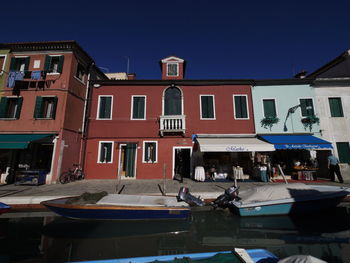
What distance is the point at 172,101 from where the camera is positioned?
13594mm

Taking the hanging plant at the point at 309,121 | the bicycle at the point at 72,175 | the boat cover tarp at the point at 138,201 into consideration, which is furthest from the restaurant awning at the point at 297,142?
the bicycle at the point at 72,175

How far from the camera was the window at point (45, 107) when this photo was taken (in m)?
11.3

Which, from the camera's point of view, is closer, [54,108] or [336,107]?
[54,108]

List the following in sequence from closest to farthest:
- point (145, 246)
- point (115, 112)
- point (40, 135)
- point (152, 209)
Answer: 1. point (145, 246)
2. point (152, 209)
3. point (40, 135)
4. point (115, 112)

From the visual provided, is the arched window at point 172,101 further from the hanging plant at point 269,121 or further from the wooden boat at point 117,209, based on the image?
the wooden boat at point 117,209

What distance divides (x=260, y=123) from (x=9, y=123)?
1878cm

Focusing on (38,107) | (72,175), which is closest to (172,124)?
(72,175)

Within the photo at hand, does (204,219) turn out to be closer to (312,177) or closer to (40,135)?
(312,177)

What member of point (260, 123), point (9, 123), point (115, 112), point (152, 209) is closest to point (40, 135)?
point (9, 123)

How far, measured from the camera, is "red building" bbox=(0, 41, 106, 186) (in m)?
11.1

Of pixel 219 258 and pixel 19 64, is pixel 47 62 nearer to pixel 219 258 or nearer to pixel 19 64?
A: pixel 19 64

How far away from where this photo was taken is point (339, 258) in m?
4.10

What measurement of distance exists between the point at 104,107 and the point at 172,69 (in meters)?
7.02

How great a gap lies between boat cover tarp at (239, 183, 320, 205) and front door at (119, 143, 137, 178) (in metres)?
8.35
